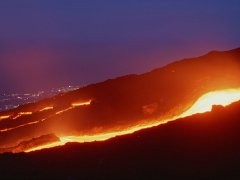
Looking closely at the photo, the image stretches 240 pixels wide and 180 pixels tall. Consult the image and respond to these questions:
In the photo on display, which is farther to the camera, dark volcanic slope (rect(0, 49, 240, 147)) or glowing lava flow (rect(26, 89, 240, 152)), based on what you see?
dark volcanic slope (rect(0, 49, 240, 147))

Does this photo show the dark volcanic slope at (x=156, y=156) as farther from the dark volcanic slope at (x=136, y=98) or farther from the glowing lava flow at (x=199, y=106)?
the dark volcanic slope at (x=136, y=98)

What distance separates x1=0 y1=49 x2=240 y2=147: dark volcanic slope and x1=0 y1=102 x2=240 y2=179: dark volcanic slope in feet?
21.3

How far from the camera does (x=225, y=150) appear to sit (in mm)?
17891

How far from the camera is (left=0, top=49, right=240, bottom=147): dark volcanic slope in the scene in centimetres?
2809

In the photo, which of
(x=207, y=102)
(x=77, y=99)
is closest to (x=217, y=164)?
(x=207, y=102)

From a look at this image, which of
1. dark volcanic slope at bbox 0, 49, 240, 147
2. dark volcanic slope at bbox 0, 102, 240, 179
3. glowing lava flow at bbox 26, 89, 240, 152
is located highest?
dark volcanic slope at bbox 0, 49, 240, 147

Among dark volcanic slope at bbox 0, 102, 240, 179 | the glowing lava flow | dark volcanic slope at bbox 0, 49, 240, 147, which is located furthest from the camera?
dark volcanic slope at bbox 0, 49, 240, 147

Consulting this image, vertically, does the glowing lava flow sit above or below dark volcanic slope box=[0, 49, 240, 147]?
below

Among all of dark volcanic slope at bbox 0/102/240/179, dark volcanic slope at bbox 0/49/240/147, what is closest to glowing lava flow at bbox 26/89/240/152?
dark volcanic slope at bbox 0/49/240/147

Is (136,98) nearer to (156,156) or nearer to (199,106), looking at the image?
(199,106)

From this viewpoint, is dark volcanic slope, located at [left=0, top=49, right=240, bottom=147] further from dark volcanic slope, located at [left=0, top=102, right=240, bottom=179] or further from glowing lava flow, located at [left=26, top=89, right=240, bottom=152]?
dark volcanic slope, located at [left=0, top=102, right=240, bottom=179]

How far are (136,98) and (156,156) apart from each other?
12.5 m

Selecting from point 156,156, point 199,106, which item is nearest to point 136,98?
point 199,106

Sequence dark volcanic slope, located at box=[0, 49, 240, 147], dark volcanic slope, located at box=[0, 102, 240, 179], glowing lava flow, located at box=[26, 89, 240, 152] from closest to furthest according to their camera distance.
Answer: dark volcanic slope, located at box=[0, 102, 240, 179]
glowing lava flow, located at box=[26, 89, 240, 152]
dark volcanic slope, located at box=[0, 49, 240, 147]
